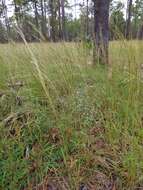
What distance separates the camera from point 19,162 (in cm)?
137

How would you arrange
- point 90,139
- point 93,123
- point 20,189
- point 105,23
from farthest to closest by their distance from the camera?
point 105,23, point 93,123, point 90,139, point 20,189

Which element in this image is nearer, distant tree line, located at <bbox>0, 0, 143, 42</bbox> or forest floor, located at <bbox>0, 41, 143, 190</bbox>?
forest floor, located at <bbox>0, 41, 143, 190</bbox>

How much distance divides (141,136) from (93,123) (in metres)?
0.35

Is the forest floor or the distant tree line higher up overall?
the distant tree line

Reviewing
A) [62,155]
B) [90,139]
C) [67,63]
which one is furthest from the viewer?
[67,63]

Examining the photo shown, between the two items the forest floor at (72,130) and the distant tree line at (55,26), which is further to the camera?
the distant tree line at (55,26)

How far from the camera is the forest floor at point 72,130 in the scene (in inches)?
52.7

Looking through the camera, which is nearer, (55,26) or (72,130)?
(72,130)

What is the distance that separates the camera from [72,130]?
1.49 metres

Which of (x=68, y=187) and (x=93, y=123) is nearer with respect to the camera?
(x=68, y=187)

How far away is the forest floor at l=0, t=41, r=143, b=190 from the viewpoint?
1340 mm

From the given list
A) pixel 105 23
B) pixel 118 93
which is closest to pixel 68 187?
pixel 118 93

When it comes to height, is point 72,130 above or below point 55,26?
below

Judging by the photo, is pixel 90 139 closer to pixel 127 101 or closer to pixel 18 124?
pixel 127 101
